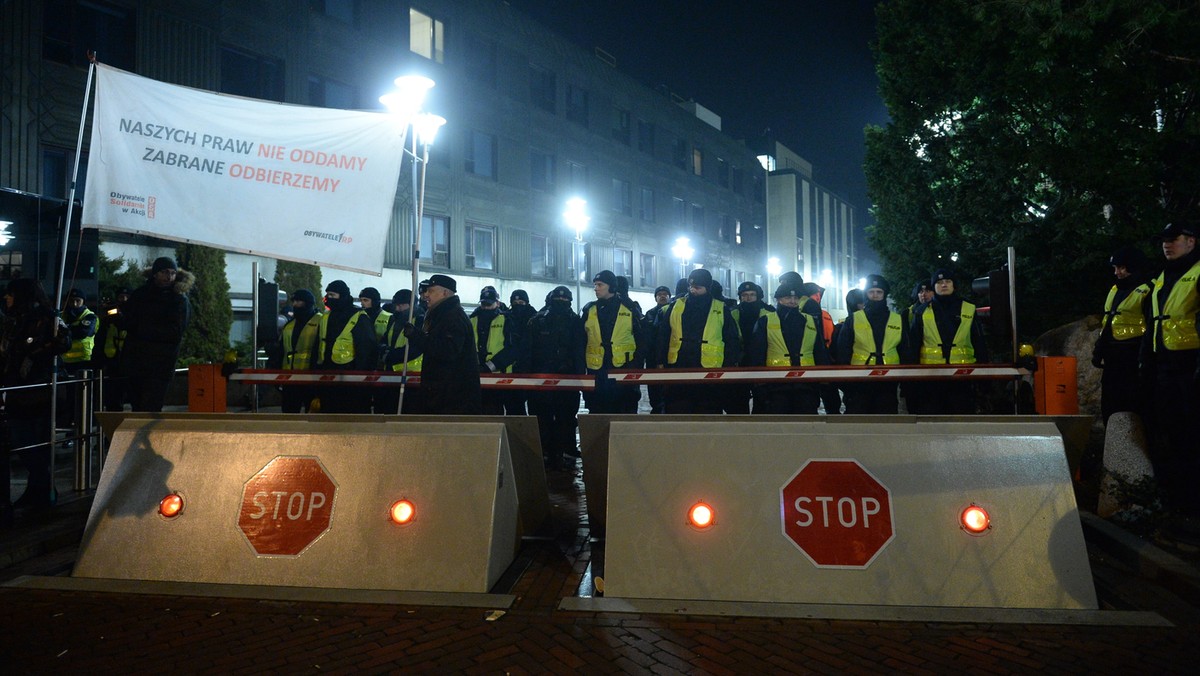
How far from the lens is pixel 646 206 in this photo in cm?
4403

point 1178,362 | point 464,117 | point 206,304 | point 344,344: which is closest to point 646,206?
point 464,117

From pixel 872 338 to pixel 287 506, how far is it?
6082 millimetres

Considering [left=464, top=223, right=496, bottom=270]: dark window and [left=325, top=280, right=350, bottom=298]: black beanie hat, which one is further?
[left=464, top=223, right=496, bottom=270]: dark window

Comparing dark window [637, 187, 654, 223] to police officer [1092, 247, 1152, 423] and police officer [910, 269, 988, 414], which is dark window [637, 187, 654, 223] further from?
police officer [1092, 247, 1152, 423]

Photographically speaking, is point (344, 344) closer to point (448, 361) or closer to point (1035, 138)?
point (448, 361)

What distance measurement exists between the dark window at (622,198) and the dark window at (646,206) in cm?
94

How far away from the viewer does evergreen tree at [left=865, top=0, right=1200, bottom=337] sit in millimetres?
8641

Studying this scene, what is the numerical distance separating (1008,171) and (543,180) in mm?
23516

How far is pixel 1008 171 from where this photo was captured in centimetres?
1400

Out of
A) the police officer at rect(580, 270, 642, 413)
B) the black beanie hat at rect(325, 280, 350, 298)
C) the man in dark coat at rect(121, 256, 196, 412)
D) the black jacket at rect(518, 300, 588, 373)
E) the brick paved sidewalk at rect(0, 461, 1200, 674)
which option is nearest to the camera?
the brick paved sidewalk at rect(0, 461, 1200, 674)

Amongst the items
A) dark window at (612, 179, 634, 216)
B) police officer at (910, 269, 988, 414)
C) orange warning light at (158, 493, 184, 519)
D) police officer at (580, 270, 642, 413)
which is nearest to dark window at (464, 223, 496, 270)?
dark window at (612, 179, 634, 216)

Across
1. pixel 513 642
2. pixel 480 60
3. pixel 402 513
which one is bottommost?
pixel 513 642

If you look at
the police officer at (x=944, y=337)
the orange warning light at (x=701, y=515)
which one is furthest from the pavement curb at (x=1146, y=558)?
the orange warning light at (x=701, y=515)

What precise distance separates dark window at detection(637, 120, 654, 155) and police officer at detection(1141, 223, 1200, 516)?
38.0 m
